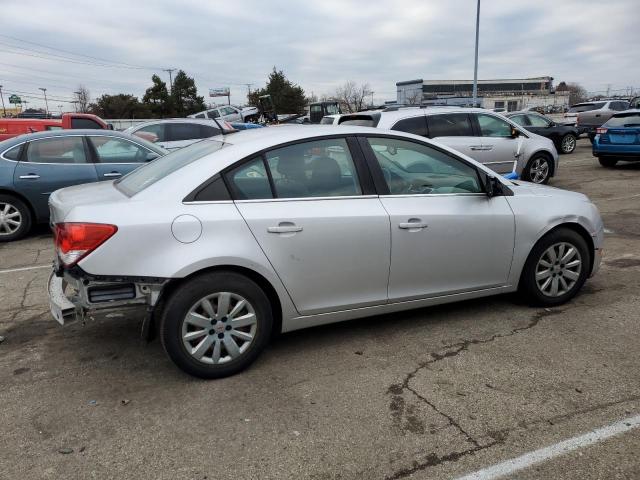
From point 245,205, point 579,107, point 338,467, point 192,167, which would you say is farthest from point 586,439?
point 579,107

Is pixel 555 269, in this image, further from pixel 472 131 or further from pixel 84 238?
pixel 472 131

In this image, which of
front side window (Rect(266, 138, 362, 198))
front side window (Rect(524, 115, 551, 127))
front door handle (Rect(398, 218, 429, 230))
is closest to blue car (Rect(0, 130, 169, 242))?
front side window (Rect(266, 138, 362, 198))

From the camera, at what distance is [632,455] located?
8.46ft

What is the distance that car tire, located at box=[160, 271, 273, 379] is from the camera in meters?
3.19

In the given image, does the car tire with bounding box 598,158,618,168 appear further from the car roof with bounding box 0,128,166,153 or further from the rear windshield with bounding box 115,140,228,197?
the rear windshield with bounding box 115,140,228,197

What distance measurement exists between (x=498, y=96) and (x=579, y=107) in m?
→ 82.9

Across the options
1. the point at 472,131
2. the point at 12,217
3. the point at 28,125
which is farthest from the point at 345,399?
the point at 28,125

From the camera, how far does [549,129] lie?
17984 millimetres

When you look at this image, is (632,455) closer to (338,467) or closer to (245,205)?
(338,467)

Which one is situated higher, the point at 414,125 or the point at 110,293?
the point at 414,125

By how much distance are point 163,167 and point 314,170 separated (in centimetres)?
114

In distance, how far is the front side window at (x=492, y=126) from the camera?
9630mm

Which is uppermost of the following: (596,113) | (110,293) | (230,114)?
(230,114)

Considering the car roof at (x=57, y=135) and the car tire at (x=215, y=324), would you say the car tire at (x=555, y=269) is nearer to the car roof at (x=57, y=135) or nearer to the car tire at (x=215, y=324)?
the car tire at (x=215, y=324)
